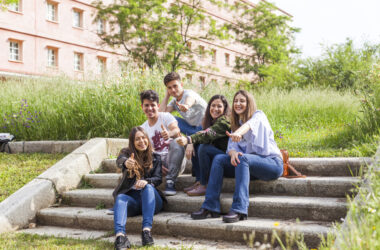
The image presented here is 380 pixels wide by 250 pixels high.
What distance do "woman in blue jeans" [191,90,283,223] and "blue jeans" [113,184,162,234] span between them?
45 cm

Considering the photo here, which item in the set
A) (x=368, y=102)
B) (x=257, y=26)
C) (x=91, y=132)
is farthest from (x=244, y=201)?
(x=257, y=26)

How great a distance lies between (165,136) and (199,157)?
0.45 metres

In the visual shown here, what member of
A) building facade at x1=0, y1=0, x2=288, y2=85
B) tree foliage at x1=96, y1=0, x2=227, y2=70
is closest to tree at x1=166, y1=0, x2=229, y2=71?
tree foliage at x1=96, y1=0, x2=227, y2=70

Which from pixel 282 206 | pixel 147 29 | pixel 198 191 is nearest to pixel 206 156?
pixel 198 191

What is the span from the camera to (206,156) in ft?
14.3

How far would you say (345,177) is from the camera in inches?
169

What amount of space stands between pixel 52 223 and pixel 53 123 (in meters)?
3.34

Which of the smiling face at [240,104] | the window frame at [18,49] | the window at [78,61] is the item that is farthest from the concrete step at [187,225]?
the window at [78,61]

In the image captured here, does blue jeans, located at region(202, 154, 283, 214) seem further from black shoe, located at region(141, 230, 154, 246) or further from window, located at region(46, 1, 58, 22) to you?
window, located at region(46, 1, 58, 22)

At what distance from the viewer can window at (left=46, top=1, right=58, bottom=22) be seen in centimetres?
2423

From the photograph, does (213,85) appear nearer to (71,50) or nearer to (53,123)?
(53,123)

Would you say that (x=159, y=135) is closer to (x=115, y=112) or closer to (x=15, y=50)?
(x=115, y=112)

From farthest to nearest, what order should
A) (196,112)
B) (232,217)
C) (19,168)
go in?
(19,168), (196,112), (232,217)

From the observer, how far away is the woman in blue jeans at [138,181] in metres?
3.92
